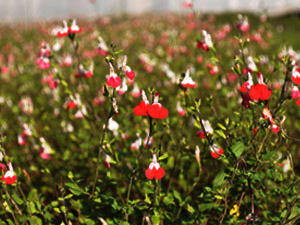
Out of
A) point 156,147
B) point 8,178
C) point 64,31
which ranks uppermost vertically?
point 64,31

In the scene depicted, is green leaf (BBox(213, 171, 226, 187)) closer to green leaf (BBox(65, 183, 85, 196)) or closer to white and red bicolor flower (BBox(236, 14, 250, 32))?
green leaf (BBox(65, 183, 85, 196))

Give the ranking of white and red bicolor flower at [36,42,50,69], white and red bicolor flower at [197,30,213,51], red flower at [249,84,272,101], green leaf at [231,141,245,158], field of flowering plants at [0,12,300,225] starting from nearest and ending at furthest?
red flower at [249,84,272,101]
green leaf at [231,141,245,158]
field of flowering plants at [0,12,300,225]
white and red bicolor flower at [197,30,213,51]
white and red bicolor flower at [36,42,50,69]

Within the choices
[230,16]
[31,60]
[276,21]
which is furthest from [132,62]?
[276,21]

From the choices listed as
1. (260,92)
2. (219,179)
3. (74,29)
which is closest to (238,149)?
(219,179)

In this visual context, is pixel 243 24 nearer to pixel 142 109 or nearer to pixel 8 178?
pixel 142 109

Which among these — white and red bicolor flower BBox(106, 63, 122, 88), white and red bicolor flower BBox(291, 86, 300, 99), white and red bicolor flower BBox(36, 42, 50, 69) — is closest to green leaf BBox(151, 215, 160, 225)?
white and red bicolor flower BBox(106, 63, 122, 88)

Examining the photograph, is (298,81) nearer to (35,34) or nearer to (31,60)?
(31,60)

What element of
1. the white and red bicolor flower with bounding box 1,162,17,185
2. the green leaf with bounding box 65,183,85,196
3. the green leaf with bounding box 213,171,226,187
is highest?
the white and red bicolor flower with bounding box 1,162,17,185

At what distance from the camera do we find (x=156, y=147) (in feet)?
8.09

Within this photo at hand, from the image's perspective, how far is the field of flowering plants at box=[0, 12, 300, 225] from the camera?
1.66 m

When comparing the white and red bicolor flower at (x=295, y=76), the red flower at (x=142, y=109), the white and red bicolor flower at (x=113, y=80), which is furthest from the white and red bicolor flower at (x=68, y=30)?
the white and red bicolor flower at (x=295, y=76)

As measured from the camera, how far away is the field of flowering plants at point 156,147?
5.44ft

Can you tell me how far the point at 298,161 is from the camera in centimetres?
289

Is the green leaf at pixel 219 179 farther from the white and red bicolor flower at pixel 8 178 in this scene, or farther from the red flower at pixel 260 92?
the white and red bicolor flower at pixel 8 178
